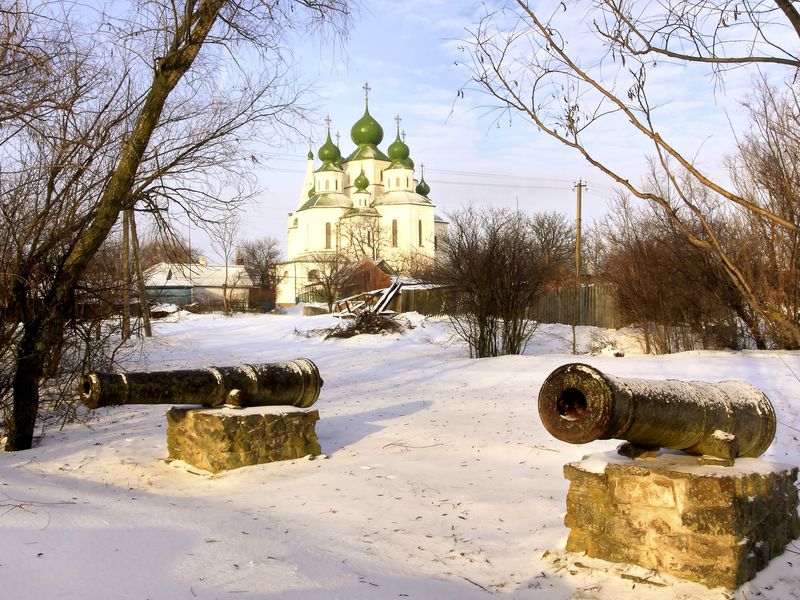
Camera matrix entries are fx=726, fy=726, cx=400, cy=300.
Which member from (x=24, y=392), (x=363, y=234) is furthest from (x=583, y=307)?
(x=363, y=234)

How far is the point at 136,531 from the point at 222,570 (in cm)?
93

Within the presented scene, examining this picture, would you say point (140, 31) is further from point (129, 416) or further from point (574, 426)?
point (574, 426)

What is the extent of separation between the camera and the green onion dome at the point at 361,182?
74875mm

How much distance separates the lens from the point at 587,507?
4.69 metres

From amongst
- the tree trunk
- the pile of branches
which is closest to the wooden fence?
the pile of branches

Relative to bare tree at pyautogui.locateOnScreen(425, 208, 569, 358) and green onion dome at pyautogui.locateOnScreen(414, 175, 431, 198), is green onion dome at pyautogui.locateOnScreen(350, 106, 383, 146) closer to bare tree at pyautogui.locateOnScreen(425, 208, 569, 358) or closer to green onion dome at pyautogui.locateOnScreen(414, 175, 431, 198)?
green onion dome at pyautogui.locateOnScreen(414, 175, 431, 198)

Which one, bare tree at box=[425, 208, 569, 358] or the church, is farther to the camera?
the church

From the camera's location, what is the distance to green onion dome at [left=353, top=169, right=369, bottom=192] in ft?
246

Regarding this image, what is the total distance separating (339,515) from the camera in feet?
19.5

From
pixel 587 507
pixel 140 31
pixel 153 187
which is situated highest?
pixel 140 31

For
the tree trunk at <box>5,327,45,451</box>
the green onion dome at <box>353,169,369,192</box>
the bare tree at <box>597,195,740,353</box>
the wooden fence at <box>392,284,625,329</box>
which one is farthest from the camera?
the green onion dome at <box>353,169,369,192</box>

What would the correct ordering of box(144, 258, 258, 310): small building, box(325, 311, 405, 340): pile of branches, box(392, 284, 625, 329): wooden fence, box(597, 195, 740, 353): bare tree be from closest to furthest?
box(597, 195, 740, 353): bare tree < box(392, 284, 625, 329): wooden fence < box(325, 311, 405, 340): pile of branches < box(144, 258, 258, 310): small building

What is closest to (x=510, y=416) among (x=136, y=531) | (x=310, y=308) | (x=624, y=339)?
(x=136, y=531)

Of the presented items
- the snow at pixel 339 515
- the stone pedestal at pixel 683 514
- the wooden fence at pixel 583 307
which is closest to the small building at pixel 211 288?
the wooden fence at pixel 583 307
